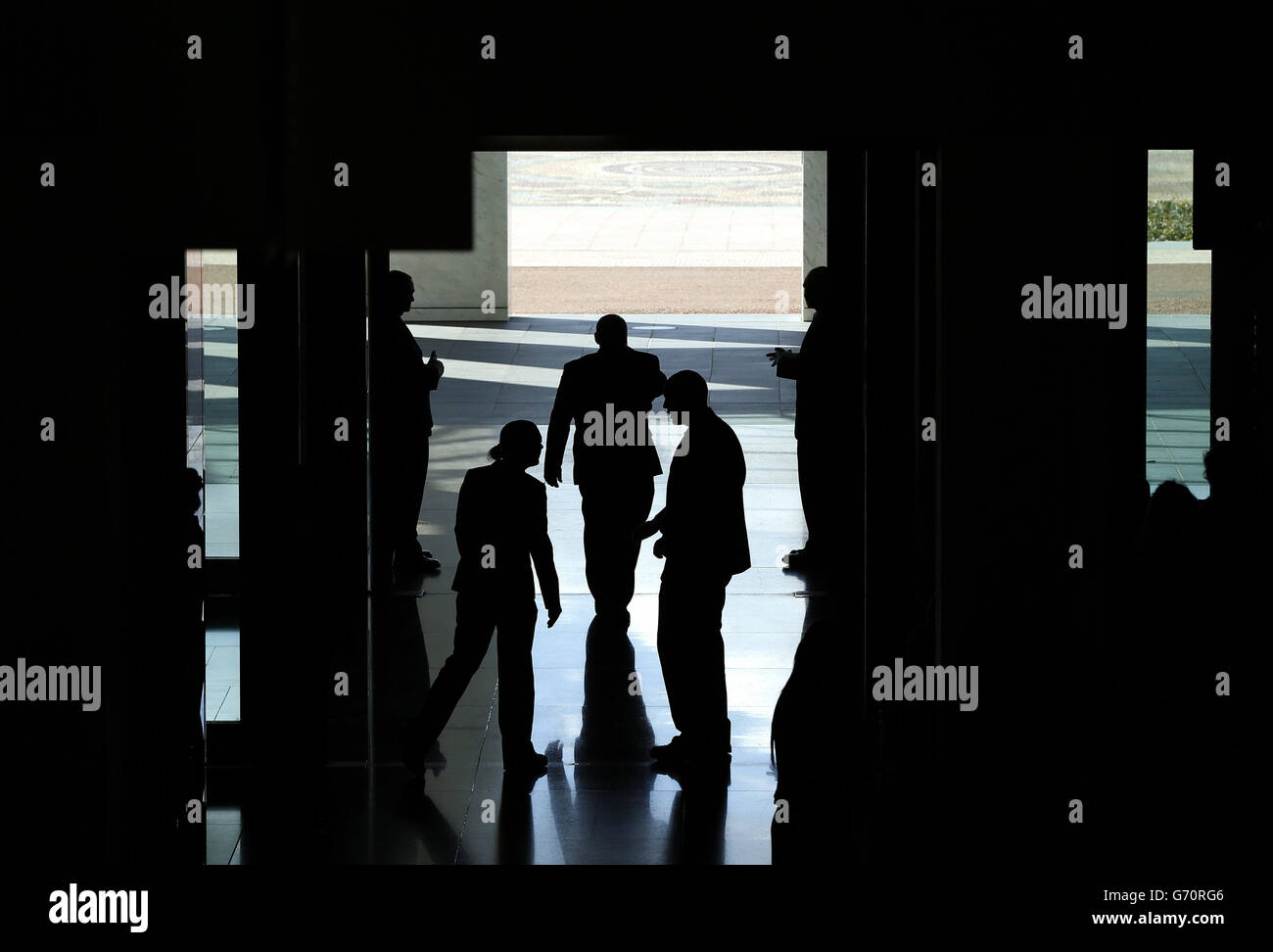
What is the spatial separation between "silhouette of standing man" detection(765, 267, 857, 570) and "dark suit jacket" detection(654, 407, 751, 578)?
291 centimetres

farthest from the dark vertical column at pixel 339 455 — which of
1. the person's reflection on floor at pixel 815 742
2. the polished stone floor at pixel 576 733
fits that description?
the person's reflection on floor at pixel 815 742

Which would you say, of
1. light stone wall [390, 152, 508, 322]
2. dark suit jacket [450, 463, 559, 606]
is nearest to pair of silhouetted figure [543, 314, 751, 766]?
dark suit jacket [450, 463, 559, 606]

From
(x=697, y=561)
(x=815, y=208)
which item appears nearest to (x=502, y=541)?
(x=697, y=561)

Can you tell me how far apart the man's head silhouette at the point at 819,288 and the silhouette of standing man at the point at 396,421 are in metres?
2.20

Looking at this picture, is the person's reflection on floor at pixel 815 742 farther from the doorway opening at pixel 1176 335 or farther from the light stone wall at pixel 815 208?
the light stone wall at pixel 815 208

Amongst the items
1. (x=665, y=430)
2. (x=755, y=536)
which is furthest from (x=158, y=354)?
(x=665, y=430)

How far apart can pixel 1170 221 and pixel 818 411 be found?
3.96m

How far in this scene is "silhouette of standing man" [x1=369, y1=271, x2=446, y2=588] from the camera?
395 inches

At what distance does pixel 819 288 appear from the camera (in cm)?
1019

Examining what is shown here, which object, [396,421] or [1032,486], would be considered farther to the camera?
[396,421]

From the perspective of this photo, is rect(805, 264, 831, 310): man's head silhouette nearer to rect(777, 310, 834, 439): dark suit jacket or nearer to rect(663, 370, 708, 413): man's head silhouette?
rect(777, 310, 834, 439): dark suit jacket

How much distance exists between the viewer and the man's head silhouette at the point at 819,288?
1012 centimetres

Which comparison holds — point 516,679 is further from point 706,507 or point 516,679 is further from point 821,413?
point 821,413
